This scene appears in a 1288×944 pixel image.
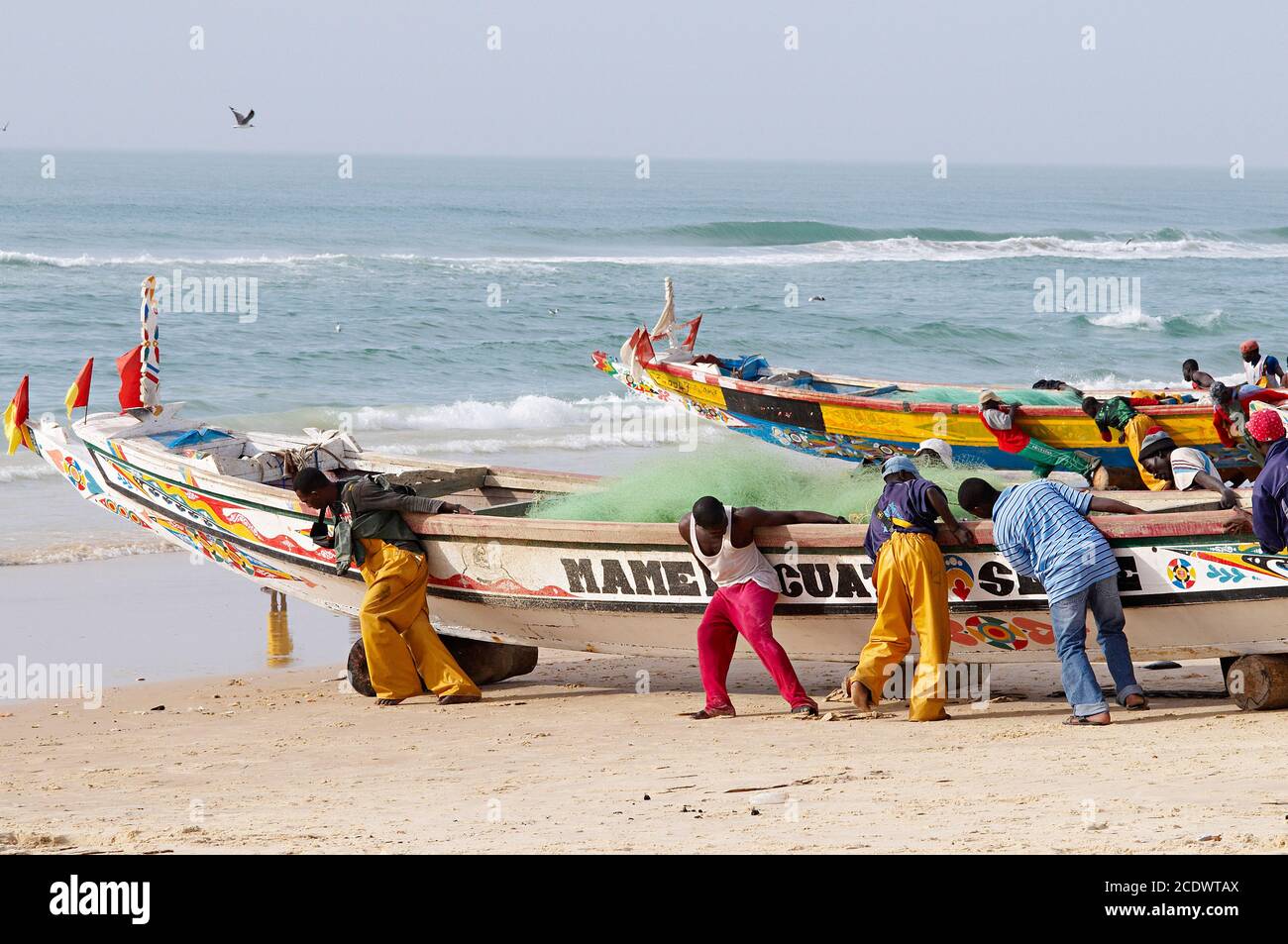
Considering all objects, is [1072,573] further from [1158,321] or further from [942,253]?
[942,253]

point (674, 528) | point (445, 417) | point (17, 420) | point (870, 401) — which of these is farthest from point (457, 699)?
point (445, 417)

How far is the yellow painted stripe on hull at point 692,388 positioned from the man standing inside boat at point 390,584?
668 cm

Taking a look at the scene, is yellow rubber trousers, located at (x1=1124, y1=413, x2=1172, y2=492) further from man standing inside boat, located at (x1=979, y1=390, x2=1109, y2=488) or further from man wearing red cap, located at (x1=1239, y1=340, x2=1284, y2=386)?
man wearing red cap, located at (x1=1239, y1=340, x2=1284, y2=386)

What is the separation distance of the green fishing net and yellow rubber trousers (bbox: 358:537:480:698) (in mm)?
873

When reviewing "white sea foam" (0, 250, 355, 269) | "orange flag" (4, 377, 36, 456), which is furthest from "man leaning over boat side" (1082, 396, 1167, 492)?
"white sea foam" (0, 250, 355, 269)

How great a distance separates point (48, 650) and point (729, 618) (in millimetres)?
4470

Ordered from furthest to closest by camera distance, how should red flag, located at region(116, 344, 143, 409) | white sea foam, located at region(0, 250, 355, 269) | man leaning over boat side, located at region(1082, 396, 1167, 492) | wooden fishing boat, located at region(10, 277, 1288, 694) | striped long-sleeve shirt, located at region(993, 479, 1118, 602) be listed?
white sea foam, located at region(0, 250, 355, 269) < man leaning over boat side, located at region(1082, 396, 1167, 492) < red flag, located at region(116, 344, 143, 409) < wooden fishing boat, located at region(10, 277, 1288, 694) < striped long-sleeve shirt, located at region(993, 479, 1118, 602)

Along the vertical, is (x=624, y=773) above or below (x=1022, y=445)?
below

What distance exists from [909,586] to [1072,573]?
0.70m

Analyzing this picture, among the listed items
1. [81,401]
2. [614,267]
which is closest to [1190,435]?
[81,401]

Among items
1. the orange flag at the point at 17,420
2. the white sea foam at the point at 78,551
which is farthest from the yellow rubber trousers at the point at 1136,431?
the white sea foam at the point at 78,551

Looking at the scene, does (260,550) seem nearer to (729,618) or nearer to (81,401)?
(81,401)

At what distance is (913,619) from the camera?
6875 millimetres

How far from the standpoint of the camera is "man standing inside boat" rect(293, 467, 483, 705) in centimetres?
768
